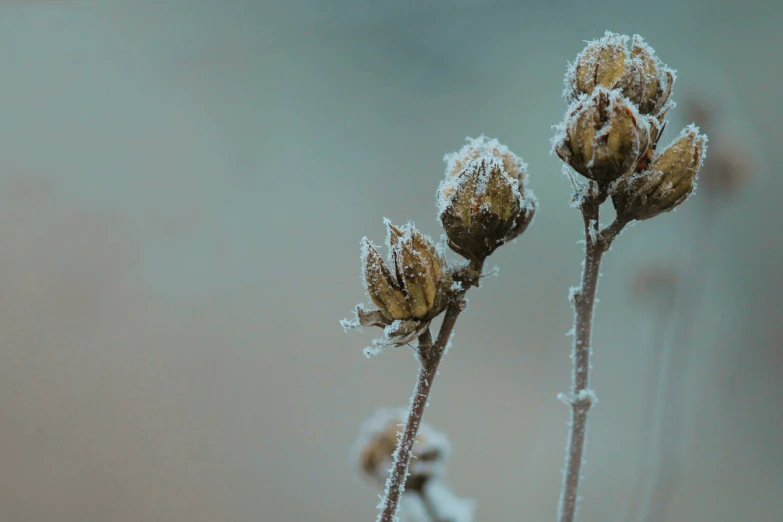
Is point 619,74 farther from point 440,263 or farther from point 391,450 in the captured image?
point 391,450

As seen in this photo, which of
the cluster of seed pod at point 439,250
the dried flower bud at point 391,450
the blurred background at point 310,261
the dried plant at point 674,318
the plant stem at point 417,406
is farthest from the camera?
the blurred background at point 310,261

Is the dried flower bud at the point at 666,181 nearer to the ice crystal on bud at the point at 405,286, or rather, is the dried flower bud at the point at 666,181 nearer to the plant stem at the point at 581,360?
the plant stem at the point at 581,360

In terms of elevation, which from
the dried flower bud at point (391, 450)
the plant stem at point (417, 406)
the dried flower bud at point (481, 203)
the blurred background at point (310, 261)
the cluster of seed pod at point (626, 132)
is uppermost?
the blurred background at point (310, 261)

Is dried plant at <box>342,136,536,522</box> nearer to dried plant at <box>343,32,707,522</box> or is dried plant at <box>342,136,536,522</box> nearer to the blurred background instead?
dried plant at <box>343,32,707,522</box>

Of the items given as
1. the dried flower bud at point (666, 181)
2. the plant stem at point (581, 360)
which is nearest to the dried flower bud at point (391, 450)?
the plant stem at point (581, 360)

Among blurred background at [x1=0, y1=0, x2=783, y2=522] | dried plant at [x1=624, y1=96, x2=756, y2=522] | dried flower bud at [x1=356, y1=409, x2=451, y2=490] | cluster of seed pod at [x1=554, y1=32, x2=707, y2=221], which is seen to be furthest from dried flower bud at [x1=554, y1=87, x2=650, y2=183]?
blurred background at [x1=0, y1=0, x2=783, y2=522]

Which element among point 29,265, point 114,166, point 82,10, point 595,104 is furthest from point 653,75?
point 82,10

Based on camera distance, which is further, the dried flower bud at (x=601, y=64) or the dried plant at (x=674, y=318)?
the dried plant at (x=674, y=318)

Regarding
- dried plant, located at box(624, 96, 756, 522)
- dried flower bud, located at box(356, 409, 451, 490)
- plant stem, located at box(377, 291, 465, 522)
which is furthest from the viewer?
dried plant, located at box(624, 96, 756, 522)

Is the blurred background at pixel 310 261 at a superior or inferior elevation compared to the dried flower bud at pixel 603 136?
superior
